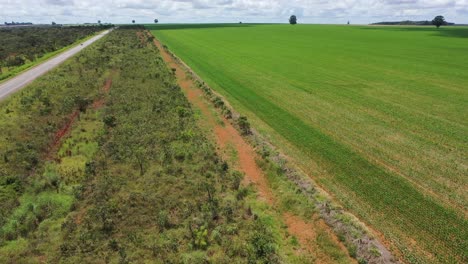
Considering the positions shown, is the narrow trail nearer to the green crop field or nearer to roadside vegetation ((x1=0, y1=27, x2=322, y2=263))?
roadside vegetation ((x1=0, y1=27, x2=322, y2=263))

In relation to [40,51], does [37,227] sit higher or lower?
lower

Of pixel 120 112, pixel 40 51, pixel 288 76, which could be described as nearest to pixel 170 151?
pixel 120 112

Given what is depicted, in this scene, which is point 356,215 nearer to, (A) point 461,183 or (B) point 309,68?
(A) point 461,183

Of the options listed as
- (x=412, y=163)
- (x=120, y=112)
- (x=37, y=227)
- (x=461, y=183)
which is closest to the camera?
(x=37, y=227)

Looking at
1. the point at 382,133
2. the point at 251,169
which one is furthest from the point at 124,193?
the point at 382,133

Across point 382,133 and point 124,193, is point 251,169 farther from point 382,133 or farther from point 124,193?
point 382,133

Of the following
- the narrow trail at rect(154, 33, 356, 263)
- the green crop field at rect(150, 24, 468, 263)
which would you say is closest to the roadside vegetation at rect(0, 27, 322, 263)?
the narrow trail at rect(154, 33, 356, 263)
